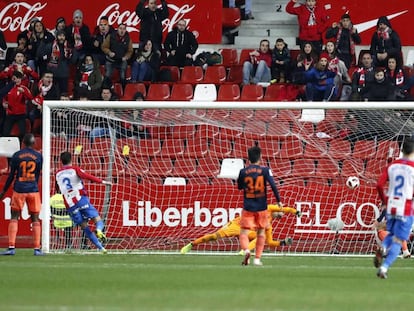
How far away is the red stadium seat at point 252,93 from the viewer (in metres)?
25.3

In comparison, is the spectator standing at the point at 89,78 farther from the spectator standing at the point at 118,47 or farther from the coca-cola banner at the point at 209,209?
the coca-cola banner at the point at 209,209

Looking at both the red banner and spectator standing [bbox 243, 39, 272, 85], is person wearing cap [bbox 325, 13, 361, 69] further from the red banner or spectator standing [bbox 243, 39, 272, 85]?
the red banner

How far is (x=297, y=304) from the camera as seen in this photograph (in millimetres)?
12211

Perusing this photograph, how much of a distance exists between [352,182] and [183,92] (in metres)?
5.45

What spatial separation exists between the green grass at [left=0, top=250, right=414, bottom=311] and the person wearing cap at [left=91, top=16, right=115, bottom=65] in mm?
7554

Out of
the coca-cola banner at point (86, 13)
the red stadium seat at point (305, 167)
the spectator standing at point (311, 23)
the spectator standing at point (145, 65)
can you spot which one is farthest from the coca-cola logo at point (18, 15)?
the red stadium seat at point (305, 167)

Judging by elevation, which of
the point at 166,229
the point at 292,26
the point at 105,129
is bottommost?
the point at 166,229

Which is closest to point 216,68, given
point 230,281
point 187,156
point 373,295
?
point 187,156

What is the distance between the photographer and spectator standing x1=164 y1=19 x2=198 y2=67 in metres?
25.8

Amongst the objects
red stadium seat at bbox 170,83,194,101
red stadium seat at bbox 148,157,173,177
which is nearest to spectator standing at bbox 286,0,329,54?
red stadium seat at bbox 170,83,194,101

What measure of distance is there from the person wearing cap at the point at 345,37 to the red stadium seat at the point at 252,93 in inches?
69.2

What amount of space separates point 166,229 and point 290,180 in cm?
229

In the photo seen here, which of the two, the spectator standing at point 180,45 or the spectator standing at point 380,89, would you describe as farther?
the spectator standing at point 180,45

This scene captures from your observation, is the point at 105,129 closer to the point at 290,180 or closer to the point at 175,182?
the point at 175,182
